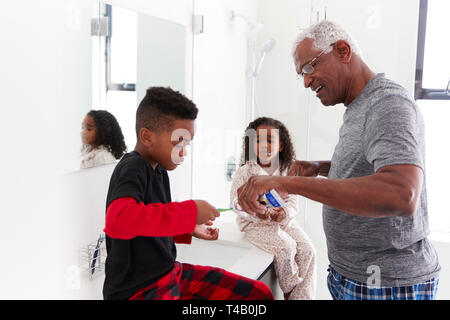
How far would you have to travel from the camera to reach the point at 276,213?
5.09 feet

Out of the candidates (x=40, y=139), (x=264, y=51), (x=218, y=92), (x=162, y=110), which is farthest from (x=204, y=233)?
(x=264, y=51)

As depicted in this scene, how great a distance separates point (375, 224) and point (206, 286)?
0.49m

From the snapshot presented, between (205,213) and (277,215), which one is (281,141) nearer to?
(277,215)

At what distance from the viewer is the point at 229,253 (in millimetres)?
1535

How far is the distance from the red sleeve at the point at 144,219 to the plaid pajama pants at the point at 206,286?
20cm

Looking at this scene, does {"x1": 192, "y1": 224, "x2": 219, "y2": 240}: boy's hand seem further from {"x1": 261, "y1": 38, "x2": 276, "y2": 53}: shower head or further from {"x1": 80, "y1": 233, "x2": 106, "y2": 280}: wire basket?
{"x1": 261, "y1": 38, "x2": 276, "y2": 53}: shower head

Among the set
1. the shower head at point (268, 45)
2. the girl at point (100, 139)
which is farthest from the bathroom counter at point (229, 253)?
the shower head at point (268, 45)

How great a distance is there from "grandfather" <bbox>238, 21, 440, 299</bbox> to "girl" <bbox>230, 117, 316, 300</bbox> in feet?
1.09

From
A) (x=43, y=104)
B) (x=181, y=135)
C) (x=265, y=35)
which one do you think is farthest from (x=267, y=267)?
(x=265, y=35)

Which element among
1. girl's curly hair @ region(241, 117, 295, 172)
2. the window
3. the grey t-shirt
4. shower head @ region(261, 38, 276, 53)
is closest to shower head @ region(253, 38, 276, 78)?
shower head @ region(261, 38, 276, 53)

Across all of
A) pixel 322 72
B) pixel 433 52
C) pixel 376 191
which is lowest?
pixel 376 191

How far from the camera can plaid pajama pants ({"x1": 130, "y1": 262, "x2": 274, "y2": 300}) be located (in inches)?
41.5

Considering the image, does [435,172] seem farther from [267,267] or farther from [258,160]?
[267,267]

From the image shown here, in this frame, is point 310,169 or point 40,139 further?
point 310,169
